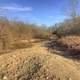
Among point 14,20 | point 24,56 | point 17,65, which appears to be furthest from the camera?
point 14,20

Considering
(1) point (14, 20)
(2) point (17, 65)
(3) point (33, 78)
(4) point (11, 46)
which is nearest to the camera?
(3) point (33, 78)

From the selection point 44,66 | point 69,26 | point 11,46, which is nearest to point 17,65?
point 44,66

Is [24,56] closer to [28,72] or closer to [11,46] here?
[28,72]

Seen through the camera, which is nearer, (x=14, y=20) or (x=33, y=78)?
(x=33, y=78)

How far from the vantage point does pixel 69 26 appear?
29859 mm

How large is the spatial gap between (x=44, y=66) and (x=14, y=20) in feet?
42.8

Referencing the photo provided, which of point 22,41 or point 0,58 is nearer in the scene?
point 0,58

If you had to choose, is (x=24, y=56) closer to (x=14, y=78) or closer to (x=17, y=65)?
(x=17, y=65)

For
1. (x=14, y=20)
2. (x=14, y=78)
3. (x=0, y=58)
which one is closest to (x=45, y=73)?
(x=14, y=78)

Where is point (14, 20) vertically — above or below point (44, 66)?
above

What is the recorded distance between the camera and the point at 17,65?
33.1 feet

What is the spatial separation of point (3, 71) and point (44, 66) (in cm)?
186

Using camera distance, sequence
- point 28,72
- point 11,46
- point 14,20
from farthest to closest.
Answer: point 14,20 < point 11,46 < point 28,72

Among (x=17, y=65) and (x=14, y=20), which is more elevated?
(x=14, y=20)
